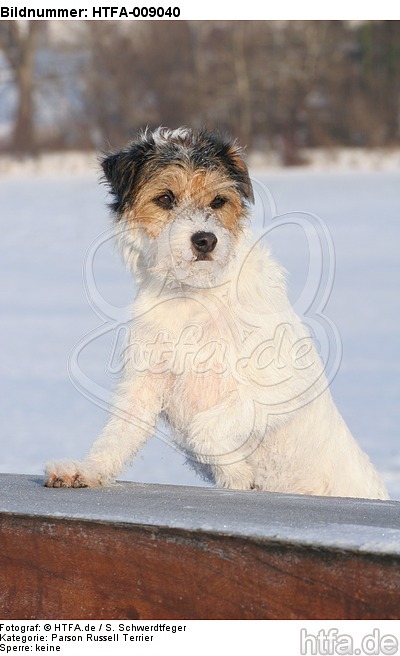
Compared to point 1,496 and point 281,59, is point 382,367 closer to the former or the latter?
point 1,496

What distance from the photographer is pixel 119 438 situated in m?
3.54

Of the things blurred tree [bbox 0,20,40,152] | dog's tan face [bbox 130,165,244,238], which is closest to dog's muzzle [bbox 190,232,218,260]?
dog's tan face [bbox 130,165,244,238]

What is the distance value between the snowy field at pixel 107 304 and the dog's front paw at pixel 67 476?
1.43 feet

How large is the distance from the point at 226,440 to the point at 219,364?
27cm

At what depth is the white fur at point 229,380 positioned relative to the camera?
3.54 meters

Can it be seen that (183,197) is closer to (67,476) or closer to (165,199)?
(165,199)

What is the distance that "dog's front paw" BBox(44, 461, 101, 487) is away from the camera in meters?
3.29

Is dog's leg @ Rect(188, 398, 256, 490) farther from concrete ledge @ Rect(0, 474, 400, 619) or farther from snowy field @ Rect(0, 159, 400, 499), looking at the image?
concrete ledge @ Rect(0, 474, 400, 619)

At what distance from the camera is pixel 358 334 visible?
354 inches

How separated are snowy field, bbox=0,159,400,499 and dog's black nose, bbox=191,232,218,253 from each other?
22.5 inches

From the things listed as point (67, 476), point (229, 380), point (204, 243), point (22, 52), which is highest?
point (22, 52)

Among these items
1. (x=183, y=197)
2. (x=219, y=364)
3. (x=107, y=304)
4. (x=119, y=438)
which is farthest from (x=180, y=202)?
(x=107, y=304)
